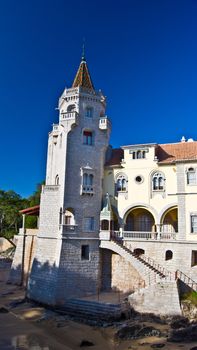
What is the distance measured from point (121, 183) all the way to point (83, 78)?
40.9 ft

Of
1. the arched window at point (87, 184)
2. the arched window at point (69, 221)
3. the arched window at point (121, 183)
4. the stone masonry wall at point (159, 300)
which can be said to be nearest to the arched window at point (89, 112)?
the arched window at point (87, 184)

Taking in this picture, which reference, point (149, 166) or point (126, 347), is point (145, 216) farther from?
point (126, 347)

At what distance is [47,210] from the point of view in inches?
1121

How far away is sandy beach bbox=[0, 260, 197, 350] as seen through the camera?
1778cm

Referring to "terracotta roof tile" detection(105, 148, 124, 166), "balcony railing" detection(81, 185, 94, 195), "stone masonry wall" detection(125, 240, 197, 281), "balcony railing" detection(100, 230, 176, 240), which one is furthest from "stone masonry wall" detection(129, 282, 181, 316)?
"terracotta roof tile" detection(105, 148, 124, 166)

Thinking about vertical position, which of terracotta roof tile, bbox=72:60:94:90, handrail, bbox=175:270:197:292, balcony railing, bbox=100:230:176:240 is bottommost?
handrail, bbox=175:270:197:292

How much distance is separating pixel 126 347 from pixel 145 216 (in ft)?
47.1

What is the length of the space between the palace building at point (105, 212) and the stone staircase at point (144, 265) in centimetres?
8

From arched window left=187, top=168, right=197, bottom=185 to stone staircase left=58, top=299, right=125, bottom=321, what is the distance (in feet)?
39.4

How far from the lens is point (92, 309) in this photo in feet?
74.9

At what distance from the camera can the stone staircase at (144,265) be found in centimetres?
2339

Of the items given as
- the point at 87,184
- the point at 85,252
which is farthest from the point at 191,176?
the point at 85,252

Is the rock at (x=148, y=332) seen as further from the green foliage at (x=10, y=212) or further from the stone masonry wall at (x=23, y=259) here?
the green foliage at (x=10, y=212)

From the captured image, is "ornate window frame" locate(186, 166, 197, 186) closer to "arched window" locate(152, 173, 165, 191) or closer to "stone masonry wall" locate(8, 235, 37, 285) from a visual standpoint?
"arched window" locate(152, 173, 165, 191)
